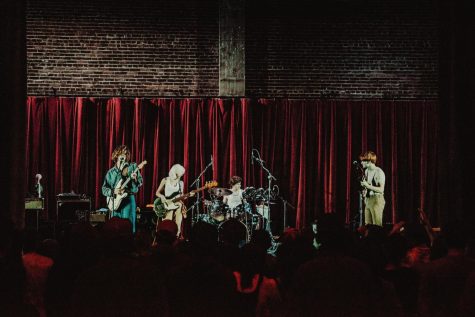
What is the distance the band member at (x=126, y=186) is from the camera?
1131 cm

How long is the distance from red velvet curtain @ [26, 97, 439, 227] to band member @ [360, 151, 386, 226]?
1.86 m

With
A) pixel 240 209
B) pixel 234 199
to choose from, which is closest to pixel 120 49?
pixel 234 199

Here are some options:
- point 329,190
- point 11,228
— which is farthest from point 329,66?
point 11,228

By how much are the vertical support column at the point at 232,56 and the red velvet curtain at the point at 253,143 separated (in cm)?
33

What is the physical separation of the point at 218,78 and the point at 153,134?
73.7 inches

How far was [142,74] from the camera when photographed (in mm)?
14375

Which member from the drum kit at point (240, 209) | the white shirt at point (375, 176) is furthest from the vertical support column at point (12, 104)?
the white shirt at point (375, 176)

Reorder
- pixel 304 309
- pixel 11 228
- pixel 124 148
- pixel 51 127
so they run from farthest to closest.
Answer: pixel 51 127 → pixel 124 148 → pixel 11 228 → pixel 304 309

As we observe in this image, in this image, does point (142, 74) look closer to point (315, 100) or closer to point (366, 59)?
point (315, 100)

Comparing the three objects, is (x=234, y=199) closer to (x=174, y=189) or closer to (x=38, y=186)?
(x=174, y=189)

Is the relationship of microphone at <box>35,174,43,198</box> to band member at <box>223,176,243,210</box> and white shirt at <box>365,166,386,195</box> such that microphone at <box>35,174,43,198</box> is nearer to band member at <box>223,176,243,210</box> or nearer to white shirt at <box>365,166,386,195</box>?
band member at <box>223,176,243,210</box>

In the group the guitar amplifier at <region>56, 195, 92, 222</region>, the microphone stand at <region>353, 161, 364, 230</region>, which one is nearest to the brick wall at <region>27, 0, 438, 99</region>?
the microphone stand at <region>353, 161, 364, 230</region>

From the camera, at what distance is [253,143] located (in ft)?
47.4

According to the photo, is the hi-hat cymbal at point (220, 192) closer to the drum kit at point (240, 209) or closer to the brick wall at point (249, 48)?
the drum kit at point (240, 209)
